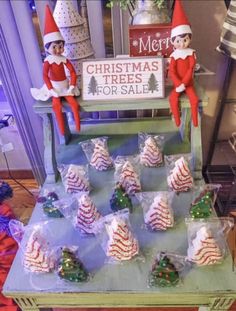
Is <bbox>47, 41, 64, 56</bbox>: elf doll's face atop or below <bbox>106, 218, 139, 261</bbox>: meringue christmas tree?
atop

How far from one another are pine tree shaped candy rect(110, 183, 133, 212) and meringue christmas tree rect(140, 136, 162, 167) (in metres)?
0.19

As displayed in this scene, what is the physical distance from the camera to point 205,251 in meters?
0.71

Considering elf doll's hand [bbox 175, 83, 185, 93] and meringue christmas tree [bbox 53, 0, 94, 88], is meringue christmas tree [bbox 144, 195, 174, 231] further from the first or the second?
meringue christmas tree [bbox 53, 0, 94, 88]

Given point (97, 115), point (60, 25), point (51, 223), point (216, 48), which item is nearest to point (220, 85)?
point (216, 48)

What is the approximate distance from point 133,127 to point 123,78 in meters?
0.37

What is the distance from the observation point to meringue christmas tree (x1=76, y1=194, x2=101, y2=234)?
817 mm

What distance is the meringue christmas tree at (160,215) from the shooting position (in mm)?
801

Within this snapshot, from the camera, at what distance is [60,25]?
92 cm

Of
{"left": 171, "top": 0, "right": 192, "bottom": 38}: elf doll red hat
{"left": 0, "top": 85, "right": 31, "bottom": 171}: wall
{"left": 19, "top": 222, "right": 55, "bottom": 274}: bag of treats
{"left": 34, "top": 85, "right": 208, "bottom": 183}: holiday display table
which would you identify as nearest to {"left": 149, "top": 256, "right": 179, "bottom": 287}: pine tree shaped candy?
{"left": 19, "top": 222, "right": 55, "bottom": 274}: bag of treats

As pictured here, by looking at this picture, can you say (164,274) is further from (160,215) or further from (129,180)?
(129,180)

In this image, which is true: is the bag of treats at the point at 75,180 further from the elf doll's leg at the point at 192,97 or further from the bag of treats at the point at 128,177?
the elf doll's leg at the point at 192,97

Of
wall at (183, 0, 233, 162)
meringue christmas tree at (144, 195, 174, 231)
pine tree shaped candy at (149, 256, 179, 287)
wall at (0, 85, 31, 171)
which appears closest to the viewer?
pine tree shaped candy at (149, 256, 179, 287)

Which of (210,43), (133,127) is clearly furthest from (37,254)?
(210,43)

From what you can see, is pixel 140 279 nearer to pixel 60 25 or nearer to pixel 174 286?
pixel 174 286
